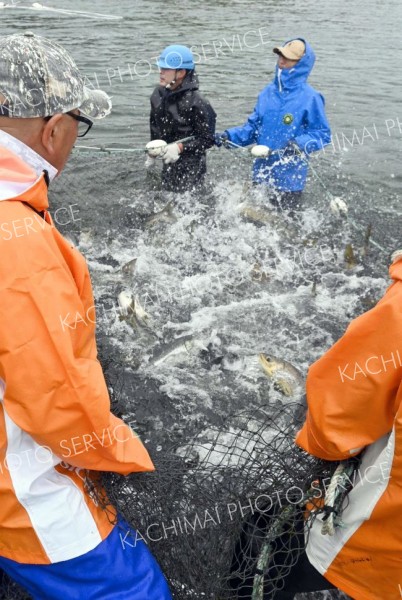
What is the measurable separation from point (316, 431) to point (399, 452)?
1.19 feet

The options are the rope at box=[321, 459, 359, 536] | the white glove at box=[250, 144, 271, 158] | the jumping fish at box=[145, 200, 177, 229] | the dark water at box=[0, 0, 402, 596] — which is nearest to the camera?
the rope at box=[321, 459, 359, 536]

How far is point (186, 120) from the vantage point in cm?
727

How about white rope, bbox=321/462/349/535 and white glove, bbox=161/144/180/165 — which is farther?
white glove, bbox=161/144/180/165

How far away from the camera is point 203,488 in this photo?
2.80 metres

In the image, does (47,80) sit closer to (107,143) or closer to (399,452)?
(399,452)

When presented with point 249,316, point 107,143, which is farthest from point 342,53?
point 249,316

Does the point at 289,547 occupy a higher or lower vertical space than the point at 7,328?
lower

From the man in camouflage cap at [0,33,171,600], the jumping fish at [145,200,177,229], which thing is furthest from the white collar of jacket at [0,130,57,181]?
the jumping fish at [145,200,177,229]

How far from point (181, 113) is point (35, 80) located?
→ 5.43 m

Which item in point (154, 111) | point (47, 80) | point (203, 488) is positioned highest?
point (47, 80)

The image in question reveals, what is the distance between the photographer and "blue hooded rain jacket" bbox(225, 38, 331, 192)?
6723 millimetres

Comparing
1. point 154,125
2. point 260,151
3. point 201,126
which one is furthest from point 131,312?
point 154,125

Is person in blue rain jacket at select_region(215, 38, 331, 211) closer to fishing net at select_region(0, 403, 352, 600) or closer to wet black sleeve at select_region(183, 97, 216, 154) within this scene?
wet black sleeve at select_region(183, 97, 216, 154)

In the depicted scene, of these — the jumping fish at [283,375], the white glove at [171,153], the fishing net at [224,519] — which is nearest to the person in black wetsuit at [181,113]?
the white glove at [171,153]
